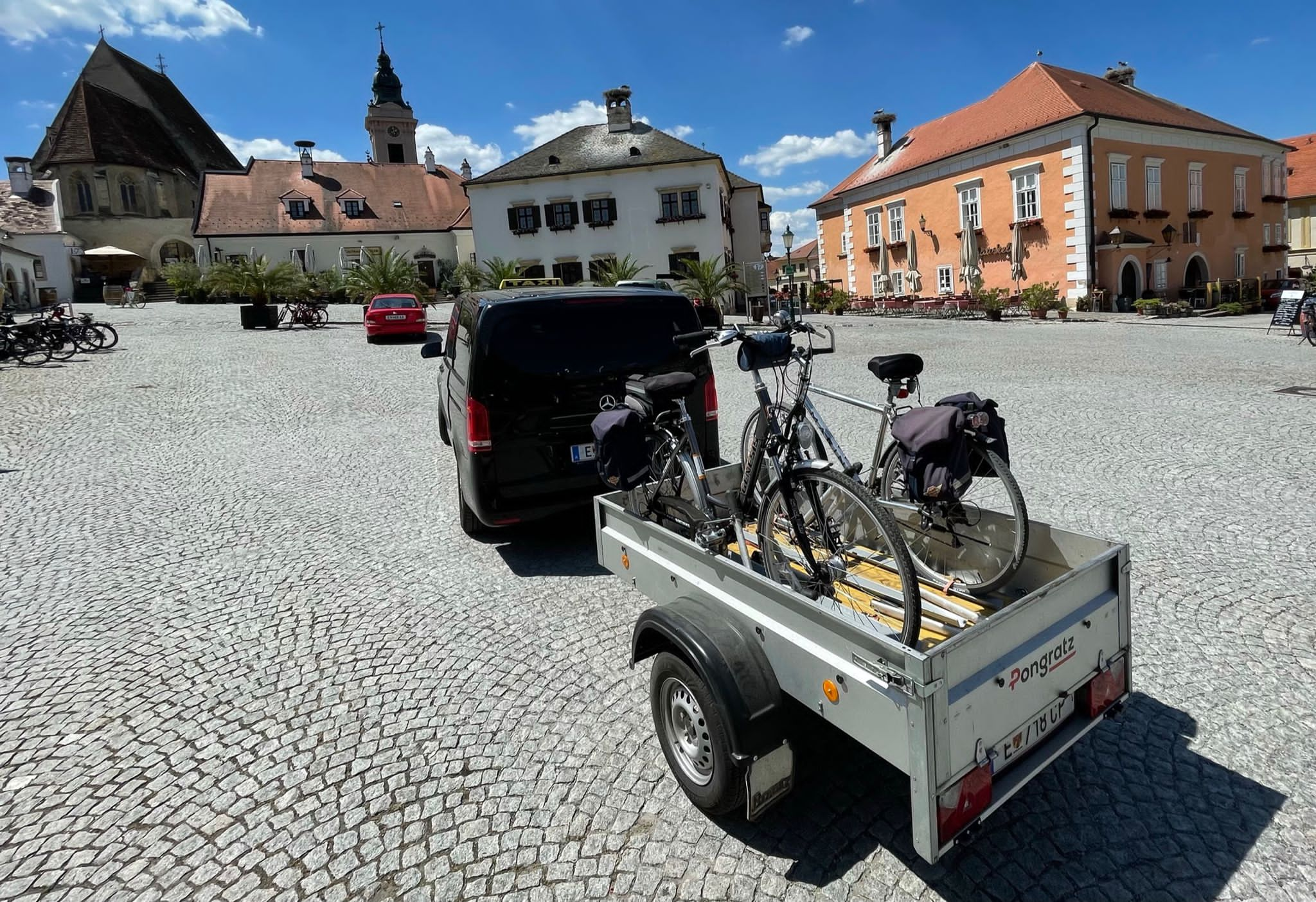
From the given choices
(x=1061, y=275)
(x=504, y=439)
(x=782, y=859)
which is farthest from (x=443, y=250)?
(x=782, y=859)

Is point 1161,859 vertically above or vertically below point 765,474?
below

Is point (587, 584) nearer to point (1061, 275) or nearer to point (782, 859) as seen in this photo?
point (782, 859)

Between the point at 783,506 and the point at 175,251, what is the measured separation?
217ft

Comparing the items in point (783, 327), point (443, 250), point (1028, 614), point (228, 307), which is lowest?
point (1028, 614)

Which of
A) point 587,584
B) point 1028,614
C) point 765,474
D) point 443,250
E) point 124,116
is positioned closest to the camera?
point 1028,614

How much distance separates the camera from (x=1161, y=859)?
264cm

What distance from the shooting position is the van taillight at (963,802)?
2.26m

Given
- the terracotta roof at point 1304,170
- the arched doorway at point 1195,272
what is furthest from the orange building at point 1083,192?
the terracotta roof at point 1304,170

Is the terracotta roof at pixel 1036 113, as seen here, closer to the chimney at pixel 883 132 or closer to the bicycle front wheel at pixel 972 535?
the chimney at pixel 883 132

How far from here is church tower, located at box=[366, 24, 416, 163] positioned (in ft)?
231

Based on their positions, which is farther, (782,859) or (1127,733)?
(1127,733)

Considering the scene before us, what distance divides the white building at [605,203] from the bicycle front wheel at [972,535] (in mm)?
40764

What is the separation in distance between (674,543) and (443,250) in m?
54.4

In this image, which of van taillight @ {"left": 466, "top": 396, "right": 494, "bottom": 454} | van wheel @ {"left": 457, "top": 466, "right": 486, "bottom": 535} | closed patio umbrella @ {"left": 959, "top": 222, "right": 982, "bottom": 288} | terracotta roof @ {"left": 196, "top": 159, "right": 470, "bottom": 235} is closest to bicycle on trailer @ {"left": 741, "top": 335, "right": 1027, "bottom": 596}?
van taillight @ {"left": 466, "top": 396, "right": 494, "bottom": 454}
